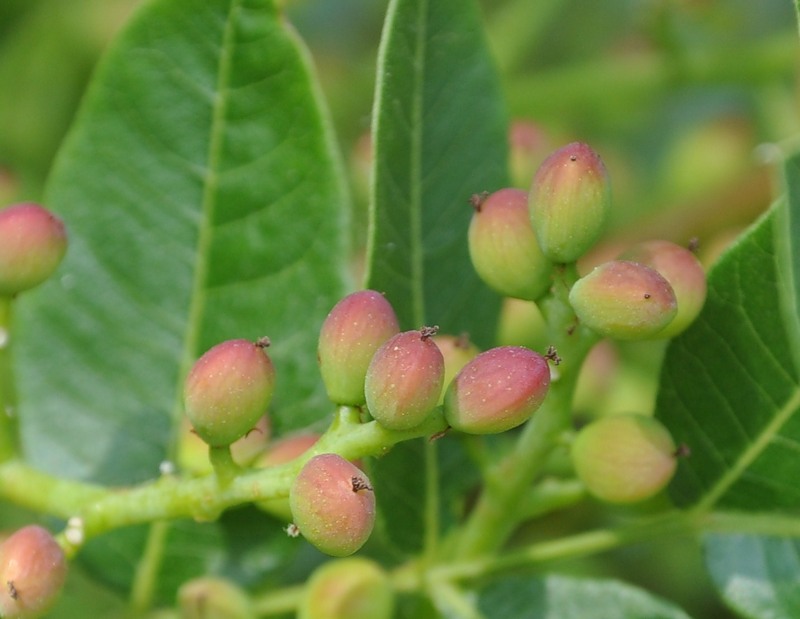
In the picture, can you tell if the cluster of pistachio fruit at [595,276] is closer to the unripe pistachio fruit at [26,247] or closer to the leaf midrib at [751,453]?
the leaf midrib at [751,453]

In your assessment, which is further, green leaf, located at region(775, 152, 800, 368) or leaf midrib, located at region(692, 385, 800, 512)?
leaf midrib, located at region(692, 385, 800, 512)

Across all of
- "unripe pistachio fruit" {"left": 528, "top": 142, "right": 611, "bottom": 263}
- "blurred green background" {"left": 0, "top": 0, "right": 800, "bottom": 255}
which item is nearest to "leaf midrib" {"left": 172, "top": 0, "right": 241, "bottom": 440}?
"unripe pistachio fruit" {"left": 528, "top": 142, "right": 611, "bottom": 263}

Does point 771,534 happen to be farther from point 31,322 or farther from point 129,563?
point 31,322

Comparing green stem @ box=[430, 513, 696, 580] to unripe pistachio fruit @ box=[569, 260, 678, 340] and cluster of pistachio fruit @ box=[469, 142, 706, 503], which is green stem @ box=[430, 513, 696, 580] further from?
unripe pistachio fruit @ box=[569, 260, 678, 340]

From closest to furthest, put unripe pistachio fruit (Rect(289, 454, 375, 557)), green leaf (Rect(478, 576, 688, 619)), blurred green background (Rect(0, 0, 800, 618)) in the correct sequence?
unripe pistachio fruit (Rect(289, 454, 375, 557)) → green leaf (Rect(478, 576, 688, 619)) → blurred green background (Rect(0, 0, 800, 618))

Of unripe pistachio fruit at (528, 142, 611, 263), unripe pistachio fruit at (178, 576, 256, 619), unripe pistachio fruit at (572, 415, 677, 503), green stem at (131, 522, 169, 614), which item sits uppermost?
unripe pistachio fruit at (528, 142, 611, 263)

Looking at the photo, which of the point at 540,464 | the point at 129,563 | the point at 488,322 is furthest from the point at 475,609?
the point at 129,563
